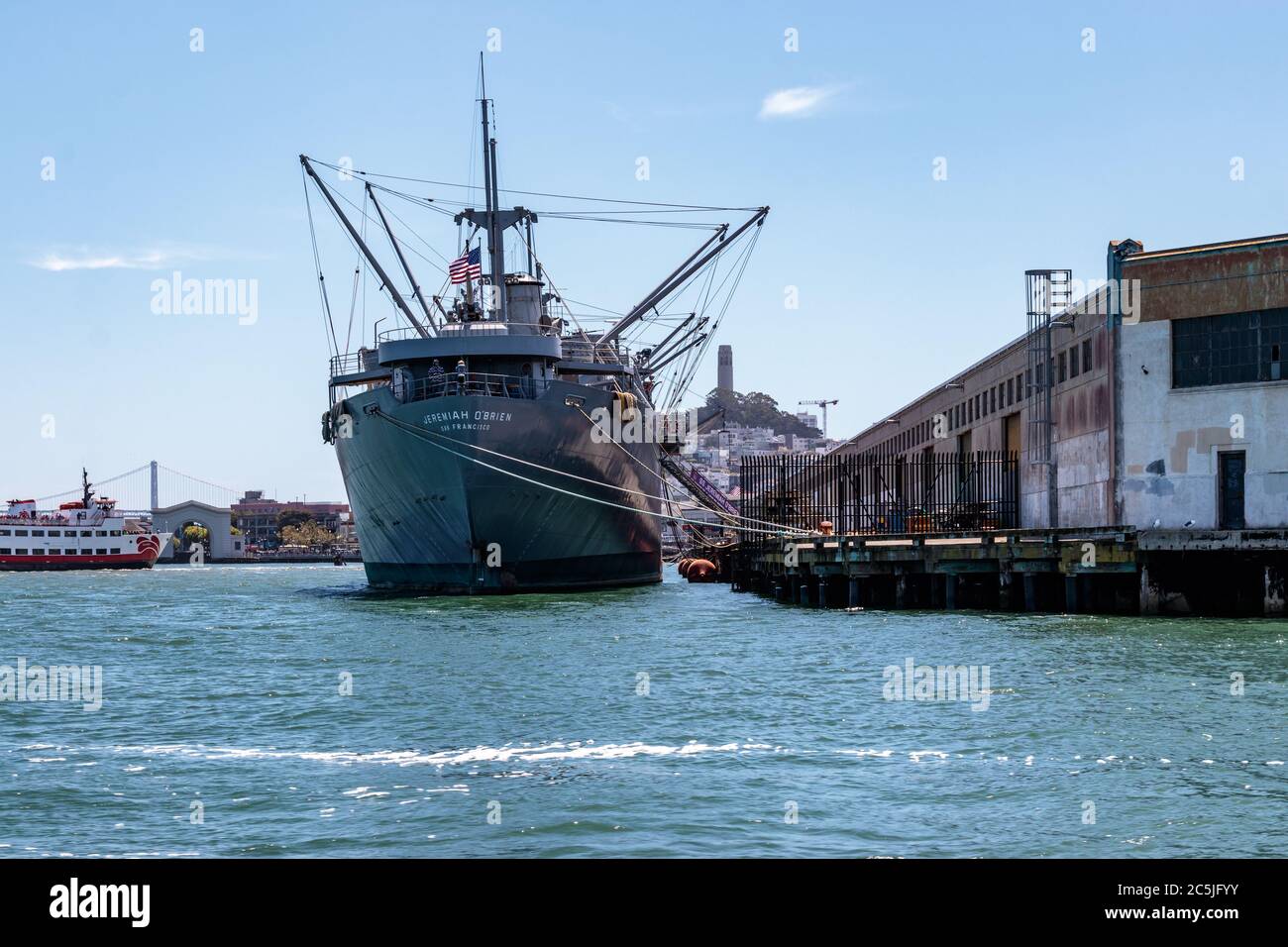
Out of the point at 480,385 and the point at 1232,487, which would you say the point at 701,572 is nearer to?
the point at 480,385

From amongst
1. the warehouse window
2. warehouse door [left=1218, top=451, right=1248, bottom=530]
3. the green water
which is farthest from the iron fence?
the green water

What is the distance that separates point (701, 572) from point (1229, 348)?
139ft

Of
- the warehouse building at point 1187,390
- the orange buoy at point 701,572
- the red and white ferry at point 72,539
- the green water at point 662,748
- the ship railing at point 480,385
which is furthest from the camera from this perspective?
the red and white ferry at point 72,539

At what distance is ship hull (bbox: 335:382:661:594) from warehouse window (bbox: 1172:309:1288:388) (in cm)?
1977

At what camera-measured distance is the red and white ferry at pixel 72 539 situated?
13850 cm

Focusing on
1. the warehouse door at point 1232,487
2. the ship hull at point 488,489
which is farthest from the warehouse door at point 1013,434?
the warehouse door at point 1232,487

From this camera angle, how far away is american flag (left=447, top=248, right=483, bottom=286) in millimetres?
52594

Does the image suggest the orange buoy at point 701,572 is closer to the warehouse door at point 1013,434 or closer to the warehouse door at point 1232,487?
the warehouse door at point 1013,434

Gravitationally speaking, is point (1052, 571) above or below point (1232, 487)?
below

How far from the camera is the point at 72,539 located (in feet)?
461

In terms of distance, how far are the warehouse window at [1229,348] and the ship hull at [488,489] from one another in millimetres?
19768

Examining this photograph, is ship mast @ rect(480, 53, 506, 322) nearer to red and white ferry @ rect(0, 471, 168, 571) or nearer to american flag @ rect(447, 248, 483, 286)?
american flag @ rect(447, 248, 483, 286)

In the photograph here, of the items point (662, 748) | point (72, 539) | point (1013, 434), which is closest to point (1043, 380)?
point (1013, 434)
